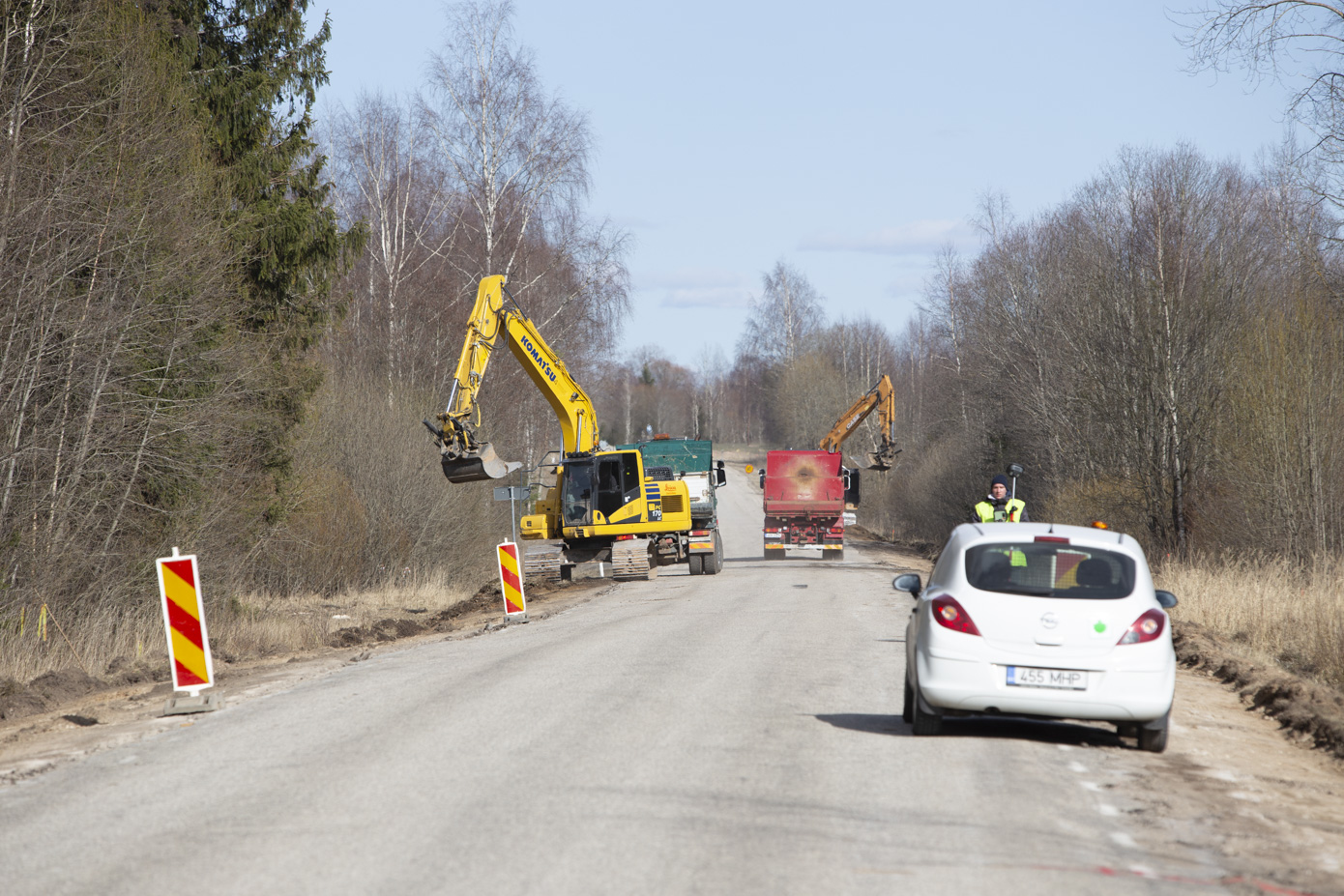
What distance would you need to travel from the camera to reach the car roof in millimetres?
8905

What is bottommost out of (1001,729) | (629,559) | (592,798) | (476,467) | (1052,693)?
(1001,729)

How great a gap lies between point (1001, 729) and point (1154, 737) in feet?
4.06

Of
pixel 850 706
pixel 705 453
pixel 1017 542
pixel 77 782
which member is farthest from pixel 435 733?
pixel 705 453

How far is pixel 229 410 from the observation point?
1822cm

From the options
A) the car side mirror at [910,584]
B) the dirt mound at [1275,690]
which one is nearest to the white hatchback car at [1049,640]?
the car side mirror at [910,584]

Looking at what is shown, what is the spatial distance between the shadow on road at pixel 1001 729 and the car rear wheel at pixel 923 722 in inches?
2.5

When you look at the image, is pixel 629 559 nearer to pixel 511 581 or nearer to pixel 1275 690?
pixel 511 581

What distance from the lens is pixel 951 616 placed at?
866 cm

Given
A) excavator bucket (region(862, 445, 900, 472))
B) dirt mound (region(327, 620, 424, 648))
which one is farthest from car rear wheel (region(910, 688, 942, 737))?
excavator bucket (region(862, 445, 900, 472))

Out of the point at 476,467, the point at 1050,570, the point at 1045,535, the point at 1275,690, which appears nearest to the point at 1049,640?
the point at 1050,570

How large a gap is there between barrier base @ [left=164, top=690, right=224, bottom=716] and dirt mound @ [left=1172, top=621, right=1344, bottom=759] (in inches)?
341

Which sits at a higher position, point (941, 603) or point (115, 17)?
point (115, 17)

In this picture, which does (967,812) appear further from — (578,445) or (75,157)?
(578,445)

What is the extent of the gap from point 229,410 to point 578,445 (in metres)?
9.88
